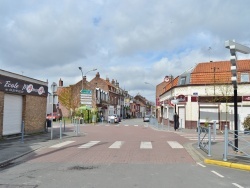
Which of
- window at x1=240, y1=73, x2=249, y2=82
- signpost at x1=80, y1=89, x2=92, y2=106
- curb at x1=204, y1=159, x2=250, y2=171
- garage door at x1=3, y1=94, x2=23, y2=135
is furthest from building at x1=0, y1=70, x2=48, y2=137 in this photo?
window at x1=240, y1=73, x2=249, y2=82

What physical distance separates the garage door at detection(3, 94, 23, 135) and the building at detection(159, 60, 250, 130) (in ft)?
56.6

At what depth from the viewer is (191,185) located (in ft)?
27.4

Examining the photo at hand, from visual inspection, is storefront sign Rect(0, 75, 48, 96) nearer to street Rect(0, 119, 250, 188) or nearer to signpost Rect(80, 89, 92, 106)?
street Rect(0, 119, 250, 188)

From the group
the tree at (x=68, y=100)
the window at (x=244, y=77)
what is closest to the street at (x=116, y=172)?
the window at (x=244, y=77)

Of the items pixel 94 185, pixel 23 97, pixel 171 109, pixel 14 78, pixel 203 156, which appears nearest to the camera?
pixel 94 185

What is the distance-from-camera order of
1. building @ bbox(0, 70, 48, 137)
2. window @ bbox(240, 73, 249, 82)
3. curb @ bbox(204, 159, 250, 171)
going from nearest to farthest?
curb @ bbox(204, 159, 250, 171), building @ bbox(0, 70, 48, 137), window @ bbox(240, 73, 249, 82)

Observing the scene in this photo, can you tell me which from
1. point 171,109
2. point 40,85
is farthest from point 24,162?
point 171,109

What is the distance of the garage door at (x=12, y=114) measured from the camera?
2104cm

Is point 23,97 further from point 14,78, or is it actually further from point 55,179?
point 55,179

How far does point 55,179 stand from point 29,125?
15949mm

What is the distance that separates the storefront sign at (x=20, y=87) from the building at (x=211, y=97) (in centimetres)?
1476

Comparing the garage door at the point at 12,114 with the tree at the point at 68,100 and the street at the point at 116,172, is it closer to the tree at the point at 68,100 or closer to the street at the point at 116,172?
the street at the point at 116,172

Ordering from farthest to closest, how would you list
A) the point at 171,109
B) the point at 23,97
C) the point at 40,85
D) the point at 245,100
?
the point at 171,109, the point at 245,100, the point at 40,85, the point at 23,97

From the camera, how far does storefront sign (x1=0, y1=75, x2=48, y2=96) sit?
2037cm
